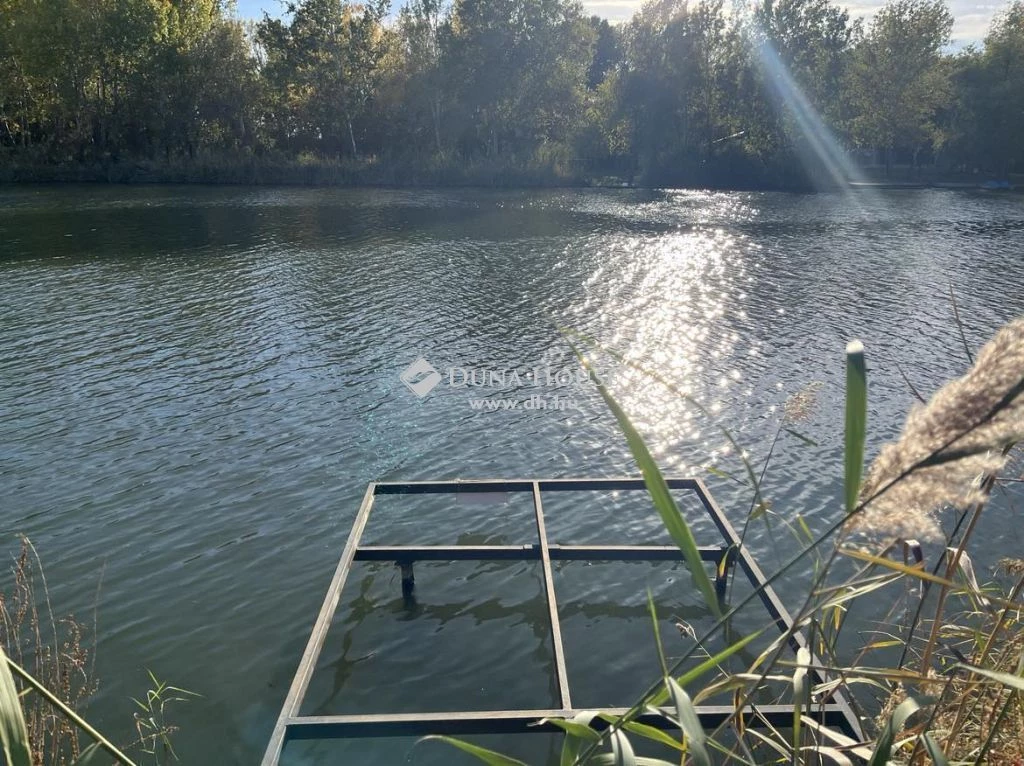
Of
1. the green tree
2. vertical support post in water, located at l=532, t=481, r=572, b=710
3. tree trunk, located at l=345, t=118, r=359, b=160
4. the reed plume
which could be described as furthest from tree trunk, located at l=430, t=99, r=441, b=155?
the reed plume

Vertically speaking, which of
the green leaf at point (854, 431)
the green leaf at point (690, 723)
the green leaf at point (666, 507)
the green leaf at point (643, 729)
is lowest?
the green leaf at point (643, 729)

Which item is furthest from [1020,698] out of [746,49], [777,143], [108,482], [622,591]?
[746,49]

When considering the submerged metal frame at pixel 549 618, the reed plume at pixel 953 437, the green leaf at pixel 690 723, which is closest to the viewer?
the reed plume at pixel 953 437

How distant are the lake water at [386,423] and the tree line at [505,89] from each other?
2851 centimetres

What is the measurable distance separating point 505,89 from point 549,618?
5313 cm

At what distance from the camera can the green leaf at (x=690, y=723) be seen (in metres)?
1.73

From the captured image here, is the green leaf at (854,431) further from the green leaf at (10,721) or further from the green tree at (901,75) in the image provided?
the green tree at (901,75)

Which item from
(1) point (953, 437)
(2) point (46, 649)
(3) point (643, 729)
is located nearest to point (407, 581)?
(2) point (46, 649)

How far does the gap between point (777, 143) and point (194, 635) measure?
54003 mm

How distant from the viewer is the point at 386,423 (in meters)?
11.9

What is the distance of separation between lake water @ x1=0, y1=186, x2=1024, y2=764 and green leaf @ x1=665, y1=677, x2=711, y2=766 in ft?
4.62

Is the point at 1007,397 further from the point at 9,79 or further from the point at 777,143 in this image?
the point at 9,79

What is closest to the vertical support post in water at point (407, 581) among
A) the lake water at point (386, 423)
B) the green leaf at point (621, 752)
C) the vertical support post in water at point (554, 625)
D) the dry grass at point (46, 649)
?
the lake water at point (386, 423)

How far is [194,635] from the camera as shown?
23.1ft
